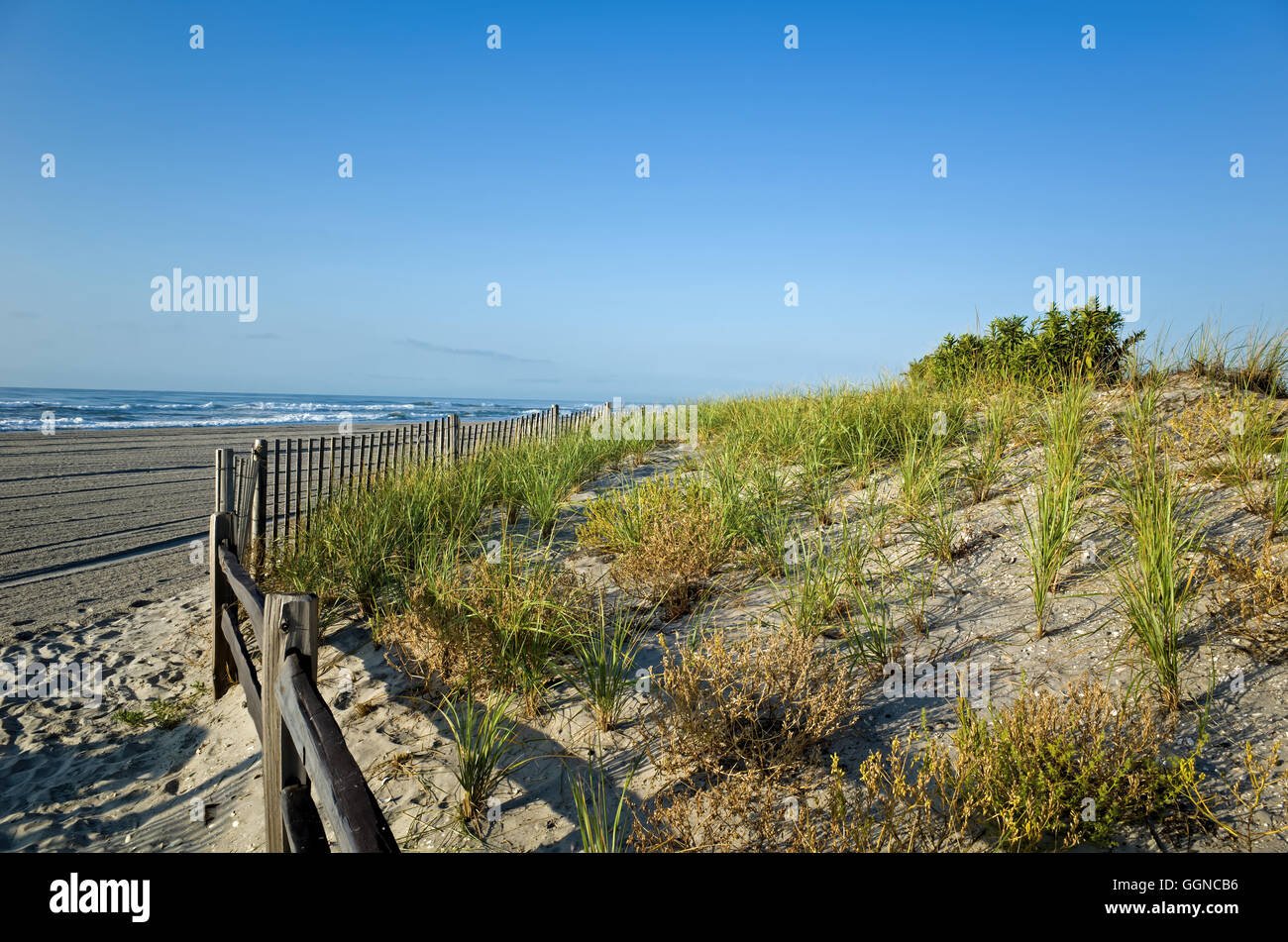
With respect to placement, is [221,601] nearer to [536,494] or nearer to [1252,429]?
[536,494]

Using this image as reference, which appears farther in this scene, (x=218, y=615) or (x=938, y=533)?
(x=218, y=615)

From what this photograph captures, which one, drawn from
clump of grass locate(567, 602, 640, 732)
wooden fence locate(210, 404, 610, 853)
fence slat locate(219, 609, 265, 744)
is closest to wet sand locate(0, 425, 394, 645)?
wooden fence locate(210, 404, 610, 853)

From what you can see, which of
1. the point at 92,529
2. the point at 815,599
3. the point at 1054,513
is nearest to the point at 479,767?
the point at 815,599

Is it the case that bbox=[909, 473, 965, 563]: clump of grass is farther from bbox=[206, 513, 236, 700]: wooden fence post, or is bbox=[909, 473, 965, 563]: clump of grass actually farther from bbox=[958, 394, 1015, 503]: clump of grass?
bbox=[206, 513, 236, 700]: wooden fence post

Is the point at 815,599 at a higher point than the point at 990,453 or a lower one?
lower

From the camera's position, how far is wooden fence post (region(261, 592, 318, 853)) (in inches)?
100

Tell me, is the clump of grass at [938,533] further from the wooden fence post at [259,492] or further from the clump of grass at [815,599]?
the wooden fence post at [259,492]

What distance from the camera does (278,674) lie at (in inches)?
102

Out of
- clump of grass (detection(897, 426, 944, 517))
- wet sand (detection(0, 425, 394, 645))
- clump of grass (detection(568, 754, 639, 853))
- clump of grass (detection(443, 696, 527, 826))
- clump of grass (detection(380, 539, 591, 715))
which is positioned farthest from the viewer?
wet sand (detection(0, 425, 394, 645))

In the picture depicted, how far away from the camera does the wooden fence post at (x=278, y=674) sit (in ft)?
8.35

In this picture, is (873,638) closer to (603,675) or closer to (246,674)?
(603,675)

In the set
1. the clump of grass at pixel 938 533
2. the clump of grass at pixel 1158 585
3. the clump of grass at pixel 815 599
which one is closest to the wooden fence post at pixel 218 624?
the clump of grass at pixel 815 599

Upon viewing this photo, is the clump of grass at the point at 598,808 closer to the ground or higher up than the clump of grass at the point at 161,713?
higher up
